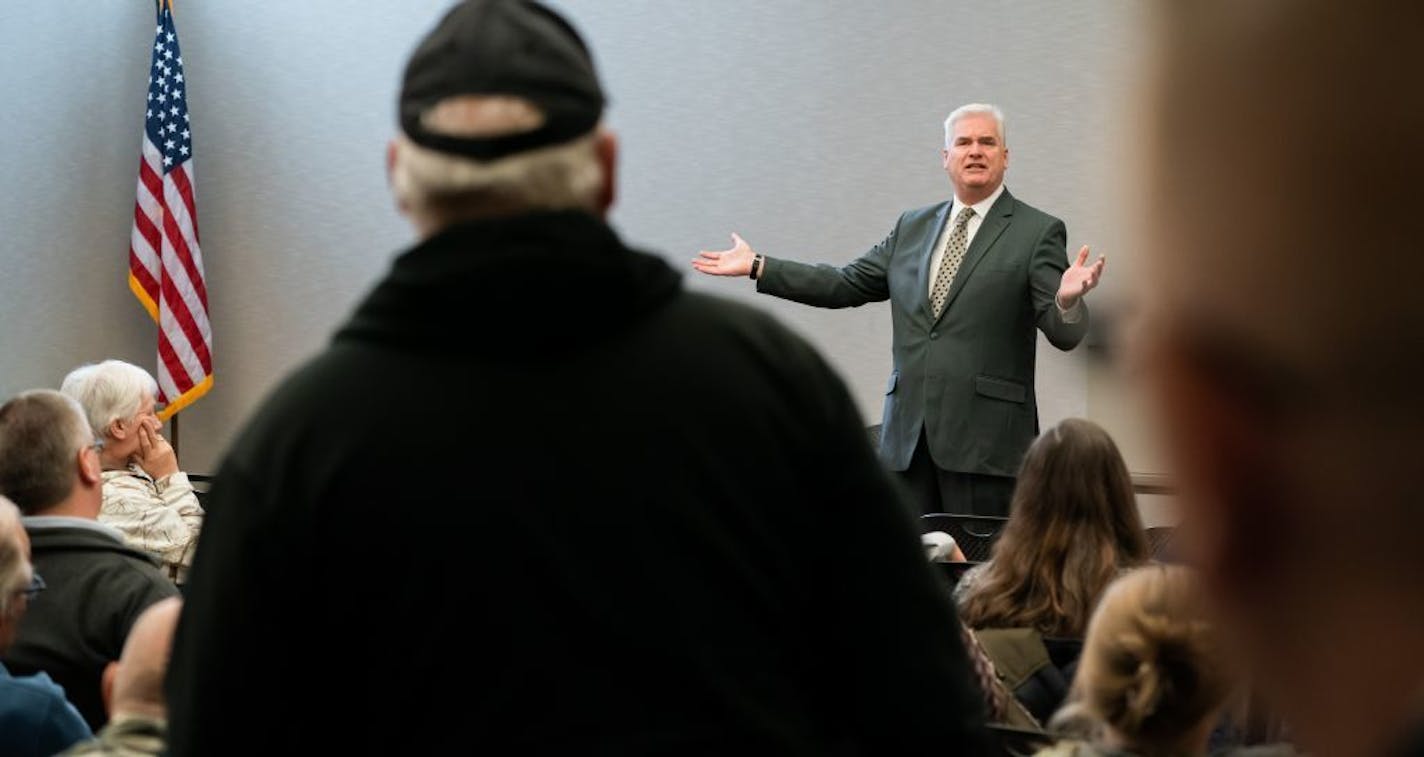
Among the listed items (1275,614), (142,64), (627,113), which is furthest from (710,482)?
(142,64)

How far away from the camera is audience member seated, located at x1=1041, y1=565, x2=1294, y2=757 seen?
200cm

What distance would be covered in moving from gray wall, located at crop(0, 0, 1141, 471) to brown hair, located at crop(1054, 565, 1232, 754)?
4.82m

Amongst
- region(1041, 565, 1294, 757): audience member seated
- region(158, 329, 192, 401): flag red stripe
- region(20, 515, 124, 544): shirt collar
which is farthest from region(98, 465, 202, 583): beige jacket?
region(158, 329, 192, 401): flag red stripe

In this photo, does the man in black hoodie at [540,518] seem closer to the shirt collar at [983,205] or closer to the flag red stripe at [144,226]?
the shirt collar at [983,205]

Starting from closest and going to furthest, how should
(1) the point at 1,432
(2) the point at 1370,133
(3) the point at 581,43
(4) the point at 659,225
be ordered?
(2) the point at 1370,133
(3) the point at 581,43
(1) the point at 1,432
(4) the point at 659,225

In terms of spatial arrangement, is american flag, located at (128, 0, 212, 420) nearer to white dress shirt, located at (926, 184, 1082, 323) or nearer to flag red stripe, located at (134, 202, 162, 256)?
flag red stripe, located at (134, 202, 162, 256)

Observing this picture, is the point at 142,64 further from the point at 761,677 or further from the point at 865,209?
the point at 761,677

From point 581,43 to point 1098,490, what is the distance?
2.07 metres

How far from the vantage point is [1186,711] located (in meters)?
2.00

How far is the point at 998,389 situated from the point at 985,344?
0.48 ft

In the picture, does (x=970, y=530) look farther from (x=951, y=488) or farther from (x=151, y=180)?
(x=151, y=180)

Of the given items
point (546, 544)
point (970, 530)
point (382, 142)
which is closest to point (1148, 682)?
point (546, 544)

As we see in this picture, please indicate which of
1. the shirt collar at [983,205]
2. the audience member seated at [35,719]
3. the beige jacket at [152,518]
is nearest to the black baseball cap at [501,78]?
the audience member seated at [35,719]

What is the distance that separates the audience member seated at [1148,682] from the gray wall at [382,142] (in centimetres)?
482
